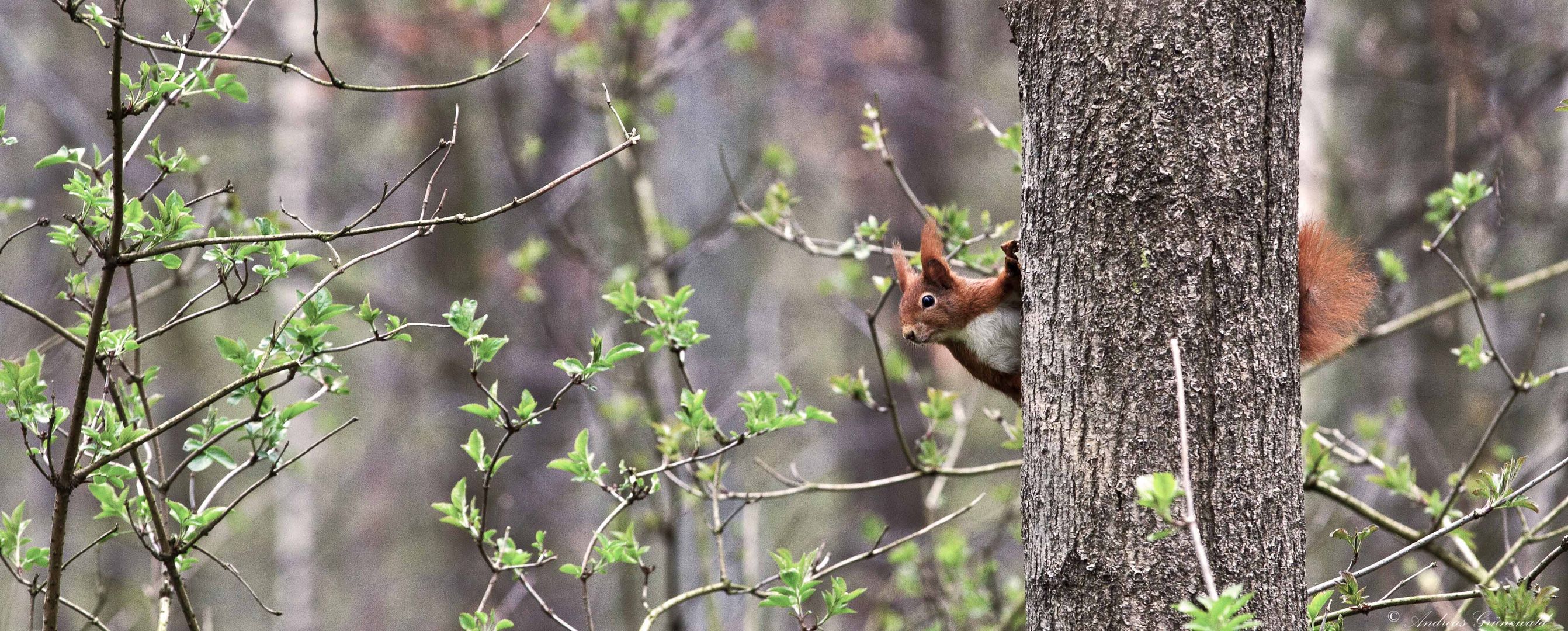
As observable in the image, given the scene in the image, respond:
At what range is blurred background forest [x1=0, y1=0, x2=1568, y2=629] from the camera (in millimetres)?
4441

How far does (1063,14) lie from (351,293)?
21.8ft

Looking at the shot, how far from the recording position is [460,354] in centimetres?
673

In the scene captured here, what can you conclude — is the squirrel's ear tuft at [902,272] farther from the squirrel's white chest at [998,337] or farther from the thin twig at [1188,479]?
the thin twig at [1188,479]

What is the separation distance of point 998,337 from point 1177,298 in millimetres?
923

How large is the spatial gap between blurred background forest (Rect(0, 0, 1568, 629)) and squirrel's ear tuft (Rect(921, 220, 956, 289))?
0.85 meters

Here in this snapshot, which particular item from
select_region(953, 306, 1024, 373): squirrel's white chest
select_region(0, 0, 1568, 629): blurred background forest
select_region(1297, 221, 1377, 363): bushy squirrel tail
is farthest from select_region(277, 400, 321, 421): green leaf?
select_region(1297, 221, 1377, 363): bushy squirrel tail

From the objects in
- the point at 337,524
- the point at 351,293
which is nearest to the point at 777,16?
the point at 351,293

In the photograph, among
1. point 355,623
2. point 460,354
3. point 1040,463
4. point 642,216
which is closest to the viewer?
point 1040,463

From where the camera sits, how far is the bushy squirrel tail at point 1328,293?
1956 millimetres

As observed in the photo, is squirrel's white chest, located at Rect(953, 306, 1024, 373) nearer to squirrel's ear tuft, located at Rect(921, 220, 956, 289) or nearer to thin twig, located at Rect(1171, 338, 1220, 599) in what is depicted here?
squirrel's ear tuft, located at Rect(921, 220, 956, 289)

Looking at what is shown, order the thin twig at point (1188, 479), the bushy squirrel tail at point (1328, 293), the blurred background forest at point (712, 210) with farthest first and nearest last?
the blurred background forest at point (712, 210), the bushy squirrel tail at point (1328, 293), the thin twig at point (1188, 479)

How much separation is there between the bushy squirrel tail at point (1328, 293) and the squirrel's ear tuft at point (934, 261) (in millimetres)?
732

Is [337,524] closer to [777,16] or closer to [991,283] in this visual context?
[777,16]

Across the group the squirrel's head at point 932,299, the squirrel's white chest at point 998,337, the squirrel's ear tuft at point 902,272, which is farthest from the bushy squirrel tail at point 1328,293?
the squirrel's ear tuft at point 902,272
